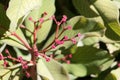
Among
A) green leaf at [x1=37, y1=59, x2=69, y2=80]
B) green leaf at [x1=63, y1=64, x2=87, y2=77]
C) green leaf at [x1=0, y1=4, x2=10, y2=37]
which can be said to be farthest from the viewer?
green leaf at [x1=63, y1=64, x2=87, y2=77]

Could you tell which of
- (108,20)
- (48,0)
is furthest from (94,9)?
(48,0)

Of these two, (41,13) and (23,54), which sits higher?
(41,13)

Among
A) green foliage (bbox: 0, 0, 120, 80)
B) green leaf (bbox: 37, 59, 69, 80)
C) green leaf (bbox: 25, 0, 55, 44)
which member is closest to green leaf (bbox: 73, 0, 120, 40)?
green foliage (bbox: 0, 0, 120, 80)

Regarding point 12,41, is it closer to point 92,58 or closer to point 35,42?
point 35,42

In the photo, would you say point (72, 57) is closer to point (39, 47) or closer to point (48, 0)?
point (39, 47)

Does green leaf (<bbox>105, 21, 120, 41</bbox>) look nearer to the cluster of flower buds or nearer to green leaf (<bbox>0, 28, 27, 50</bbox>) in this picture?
the cluster of flower buds

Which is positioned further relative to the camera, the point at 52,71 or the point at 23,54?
the point at 23,54

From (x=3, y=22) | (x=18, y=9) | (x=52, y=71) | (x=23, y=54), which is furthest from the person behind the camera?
(x=23, y=54)

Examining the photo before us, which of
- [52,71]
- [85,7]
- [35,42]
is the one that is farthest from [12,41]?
[85,7]
